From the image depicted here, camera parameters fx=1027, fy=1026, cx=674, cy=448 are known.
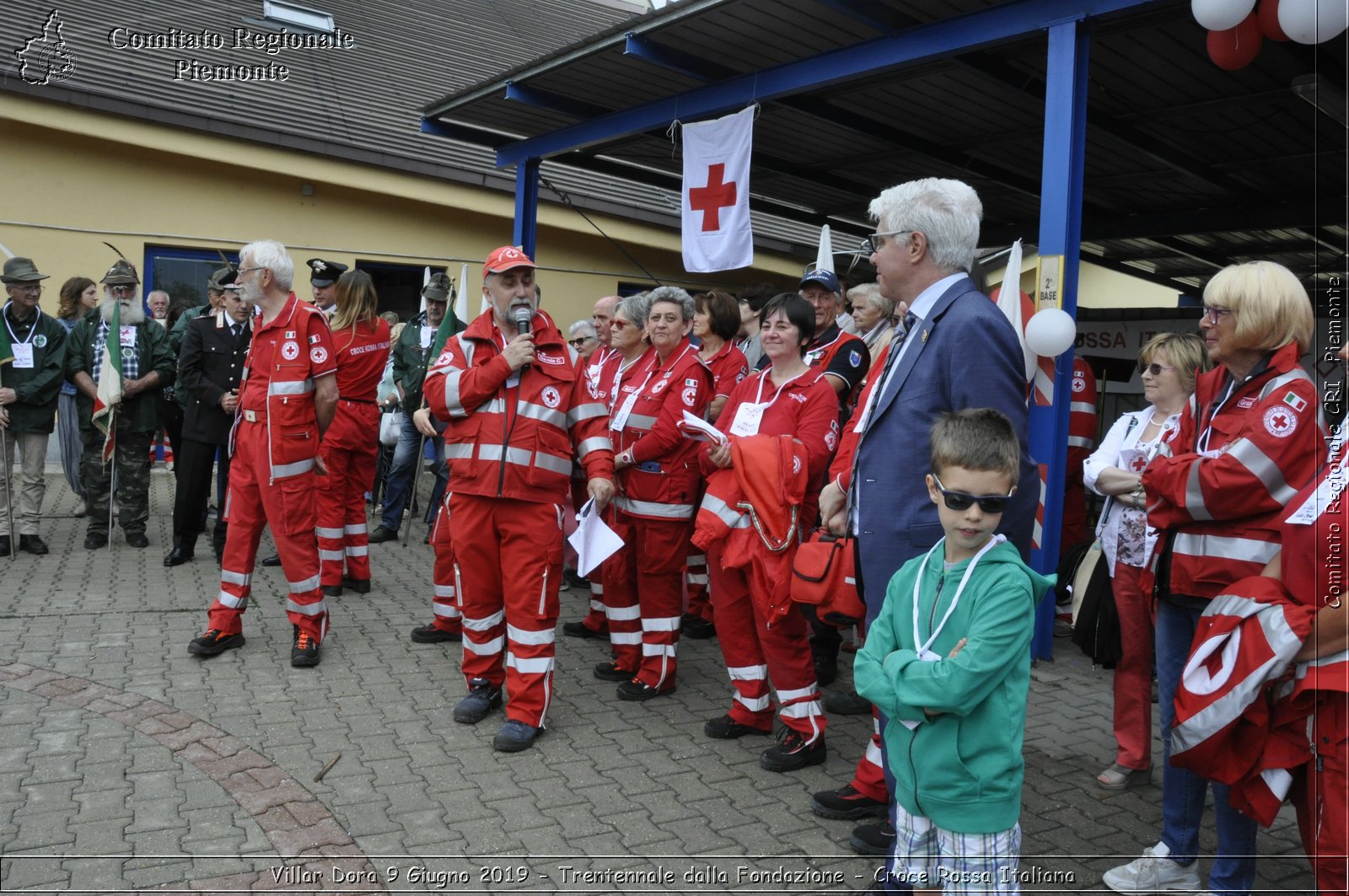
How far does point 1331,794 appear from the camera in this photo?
2.70 meters

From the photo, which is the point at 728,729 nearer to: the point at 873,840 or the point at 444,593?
the point at 873,840

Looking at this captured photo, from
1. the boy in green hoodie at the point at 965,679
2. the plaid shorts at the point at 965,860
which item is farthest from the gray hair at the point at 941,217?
the plaid shorts at the point at 965,860

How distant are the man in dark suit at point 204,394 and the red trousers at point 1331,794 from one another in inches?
280

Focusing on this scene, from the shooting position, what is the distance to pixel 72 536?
9297 millimetres

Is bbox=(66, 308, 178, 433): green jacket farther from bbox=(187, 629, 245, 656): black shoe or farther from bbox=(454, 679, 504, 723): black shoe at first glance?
bbox=(454, 679, 504, 723): black shoe

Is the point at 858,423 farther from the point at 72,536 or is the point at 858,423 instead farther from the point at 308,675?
the point at 72,536

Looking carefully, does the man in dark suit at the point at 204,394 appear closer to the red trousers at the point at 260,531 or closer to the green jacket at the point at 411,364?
the green jacket at the point at 411,364

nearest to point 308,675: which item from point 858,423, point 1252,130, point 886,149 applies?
point 858,423

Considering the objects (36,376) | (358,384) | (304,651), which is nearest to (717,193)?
(358,384)

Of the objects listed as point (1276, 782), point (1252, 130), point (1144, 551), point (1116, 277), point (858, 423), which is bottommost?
point (1276, 782)

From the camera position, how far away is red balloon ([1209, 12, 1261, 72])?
5.04m

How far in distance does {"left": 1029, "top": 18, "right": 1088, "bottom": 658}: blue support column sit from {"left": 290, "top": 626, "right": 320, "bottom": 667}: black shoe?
14.0 feet

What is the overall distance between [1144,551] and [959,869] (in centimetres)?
209

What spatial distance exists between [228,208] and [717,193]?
7733 mm
